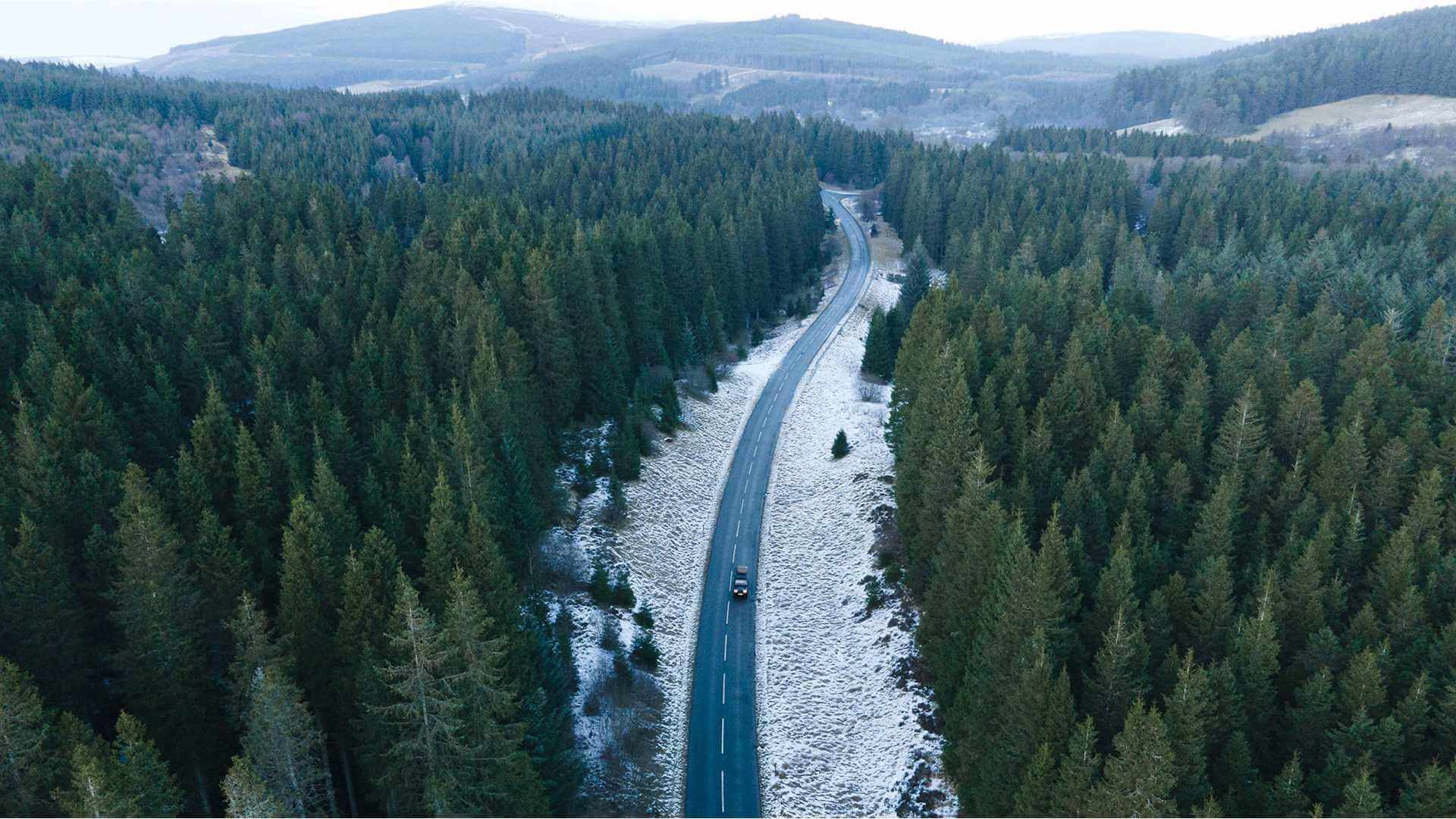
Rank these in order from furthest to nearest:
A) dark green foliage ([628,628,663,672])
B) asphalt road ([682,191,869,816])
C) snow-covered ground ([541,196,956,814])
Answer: dark green foliage ([628,628,663,672]) < asphalt road ([682,191,869,816]) < snow-covered ground ([541,196,956,814])

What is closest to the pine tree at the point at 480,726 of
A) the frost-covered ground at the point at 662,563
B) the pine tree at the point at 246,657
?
the pine tree at the point at 246,657

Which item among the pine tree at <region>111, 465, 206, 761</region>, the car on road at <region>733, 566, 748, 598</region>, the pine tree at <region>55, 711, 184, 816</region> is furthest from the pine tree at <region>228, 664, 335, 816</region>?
the car on road at <region>733, 566, 748, 598</region>

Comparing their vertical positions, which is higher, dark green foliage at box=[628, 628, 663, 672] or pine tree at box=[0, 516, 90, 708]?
pine tree at box=[0, 516, 90, 708]

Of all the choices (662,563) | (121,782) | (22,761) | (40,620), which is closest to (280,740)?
(121,782)

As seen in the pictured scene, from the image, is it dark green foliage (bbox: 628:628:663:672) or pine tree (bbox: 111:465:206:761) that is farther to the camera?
dark green foliage (bbox: 628:628:663:672)

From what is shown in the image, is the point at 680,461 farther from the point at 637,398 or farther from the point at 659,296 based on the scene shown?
the point at 659,296

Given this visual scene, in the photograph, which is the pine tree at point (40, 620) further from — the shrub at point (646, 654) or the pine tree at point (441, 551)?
the shrub at point (646, 654)

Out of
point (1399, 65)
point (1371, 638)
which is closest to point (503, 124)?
point (1371, 638)

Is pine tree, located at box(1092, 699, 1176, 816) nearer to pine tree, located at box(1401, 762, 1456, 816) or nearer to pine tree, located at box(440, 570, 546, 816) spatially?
pine tree, located at box(1401, 762, 1456, 816)

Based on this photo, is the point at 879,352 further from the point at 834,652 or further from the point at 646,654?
the point at 646,654
